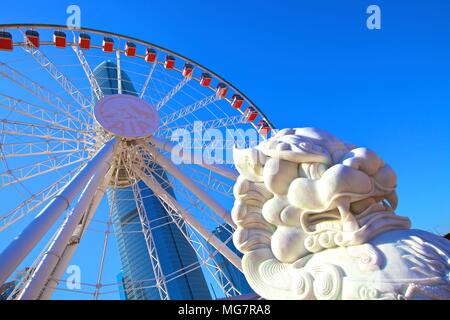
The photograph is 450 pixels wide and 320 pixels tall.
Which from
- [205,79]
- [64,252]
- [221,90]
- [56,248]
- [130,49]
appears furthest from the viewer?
[221,90]

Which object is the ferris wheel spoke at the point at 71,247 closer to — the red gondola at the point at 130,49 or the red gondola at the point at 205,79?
the red gondola at the point at 130,49

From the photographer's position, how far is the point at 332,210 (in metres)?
3.57

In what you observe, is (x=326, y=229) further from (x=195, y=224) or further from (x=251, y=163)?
(x=195, y=224)

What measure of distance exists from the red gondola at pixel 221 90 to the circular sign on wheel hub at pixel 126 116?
10.4 ft

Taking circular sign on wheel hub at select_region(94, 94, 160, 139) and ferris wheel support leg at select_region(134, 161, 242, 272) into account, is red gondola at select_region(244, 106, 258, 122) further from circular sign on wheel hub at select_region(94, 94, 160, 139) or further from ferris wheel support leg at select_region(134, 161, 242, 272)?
ferris wheel support leg at select_region(134, 161, 242, 272)

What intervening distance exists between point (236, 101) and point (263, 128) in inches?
61.5

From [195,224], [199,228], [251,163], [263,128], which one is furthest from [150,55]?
[251,163]

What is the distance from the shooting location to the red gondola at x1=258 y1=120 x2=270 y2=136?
16609 millimetres

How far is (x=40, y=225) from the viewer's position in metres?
8.26

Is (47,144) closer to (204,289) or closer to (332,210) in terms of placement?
(332,210)

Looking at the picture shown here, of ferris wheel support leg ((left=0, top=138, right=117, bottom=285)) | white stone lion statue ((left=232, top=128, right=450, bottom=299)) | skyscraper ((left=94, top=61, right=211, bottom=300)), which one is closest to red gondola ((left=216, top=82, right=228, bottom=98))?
ferris wheel support leg ((left=0, top=138, right=117, bottom=285))

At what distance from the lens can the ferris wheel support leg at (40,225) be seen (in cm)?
724

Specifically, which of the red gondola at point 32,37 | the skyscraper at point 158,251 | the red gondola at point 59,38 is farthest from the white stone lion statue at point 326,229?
the skyscraper at point 158,251

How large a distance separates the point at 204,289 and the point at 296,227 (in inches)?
1927
